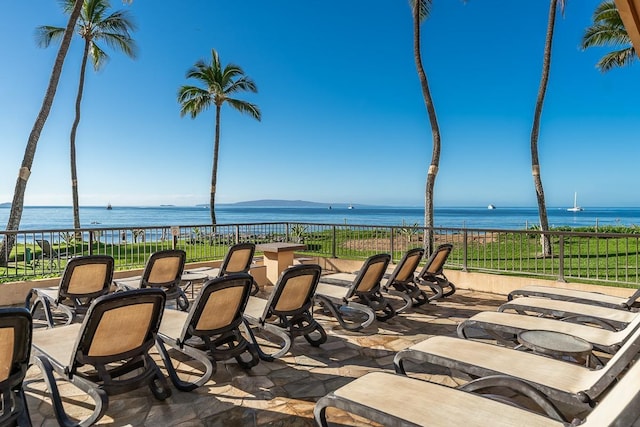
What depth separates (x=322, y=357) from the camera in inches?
138

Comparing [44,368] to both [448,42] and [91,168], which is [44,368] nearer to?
[448,42]

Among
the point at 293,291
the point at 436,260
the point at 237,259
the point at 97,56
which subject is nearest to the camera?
the point at 293,291

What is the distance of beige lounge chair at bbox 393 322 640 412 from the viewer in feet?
6.00

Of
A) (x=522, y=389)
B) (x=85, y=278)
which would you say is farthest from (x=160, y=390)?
(x=522, y=389)

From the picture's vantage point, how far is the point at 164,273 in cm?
468

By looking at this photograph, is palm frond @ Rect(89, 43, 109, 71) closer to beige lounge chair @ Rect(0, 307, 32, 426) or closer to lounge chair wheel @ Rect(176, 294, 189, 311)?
lounge chair wheel @ Rect(176, 294, 189, 311)

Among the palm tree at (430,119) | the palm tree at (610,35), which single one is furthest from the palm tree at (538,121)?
the palm tree at (430,119)

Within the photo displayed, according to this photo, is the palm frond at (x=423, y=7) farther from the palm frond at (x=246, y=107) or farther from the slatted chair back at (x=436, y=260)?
the palm frond at (x=246, y=107)

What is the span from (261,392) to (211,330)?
602 mm

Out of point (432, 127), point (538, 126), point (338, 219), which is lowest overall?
point (338, 219)

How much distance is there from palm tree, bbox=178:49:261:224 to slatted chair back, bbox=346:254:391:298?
13.0 m

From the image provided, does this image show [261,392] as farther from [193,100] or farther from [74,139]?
[74,139]

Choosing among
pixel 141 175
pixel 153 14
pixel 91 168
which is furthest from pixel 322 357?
pixel 91 168

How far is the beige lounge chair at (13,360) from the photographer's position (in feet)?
5.91
